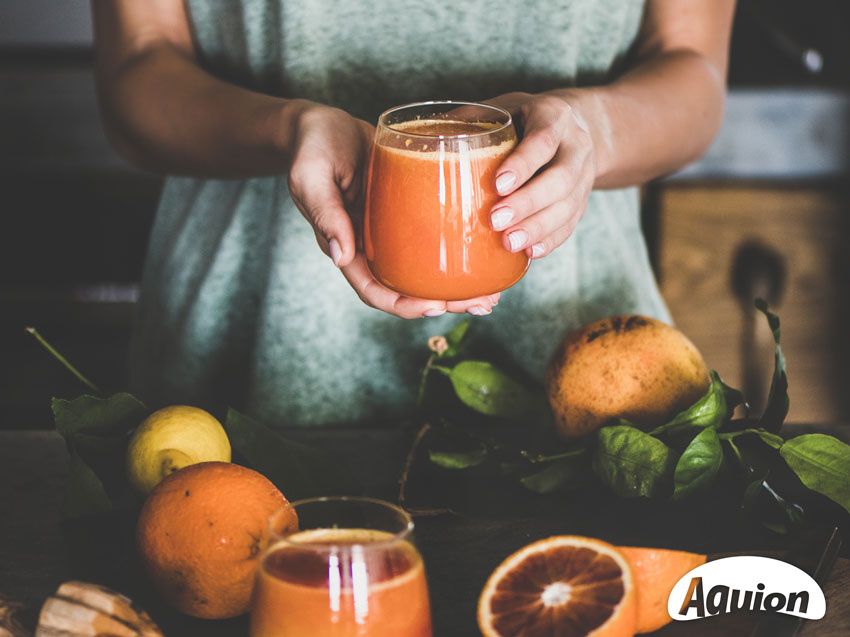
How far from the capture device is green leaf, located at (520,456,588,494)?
983mm

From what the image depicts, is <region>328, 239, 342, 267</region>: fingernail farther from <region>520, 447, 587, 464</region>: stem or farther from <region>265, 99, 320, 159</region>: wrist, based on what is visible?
<region>520, 447, 587, 464</region>: stem

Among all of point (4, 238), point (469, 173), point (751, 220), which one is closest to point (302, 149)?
point (469, 173)

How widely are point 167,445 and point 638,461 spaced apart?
427 millimetres

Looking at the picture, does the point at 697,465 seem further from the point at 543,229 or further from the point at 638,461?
the point at 543,229

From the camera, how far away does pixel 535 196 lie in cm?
89

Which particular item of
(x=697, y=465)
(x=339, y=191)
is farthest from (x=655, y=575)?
(x=339, y=191)

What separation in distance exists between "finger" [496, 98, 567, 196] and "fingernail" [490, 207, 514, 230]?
15mm

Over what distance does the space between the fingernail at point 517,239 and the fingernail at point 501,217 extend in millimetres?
17

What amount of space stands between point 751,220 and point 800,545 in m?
1.47

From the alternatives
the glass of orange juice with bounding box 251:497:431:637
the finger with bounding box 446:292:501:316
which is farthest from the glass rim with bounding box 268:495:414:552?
the finger with bounding box 446:292:501:316

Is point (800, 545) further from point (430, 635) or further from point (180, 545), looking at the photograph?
point (180, 545)

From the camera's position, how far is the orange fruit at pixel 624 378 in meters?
1.00

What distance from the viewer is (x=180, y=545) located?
78cm

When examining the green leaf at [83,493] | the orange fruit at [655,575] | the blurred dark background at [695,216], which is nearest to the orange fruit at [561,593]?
the orange fruit at [655,575]
